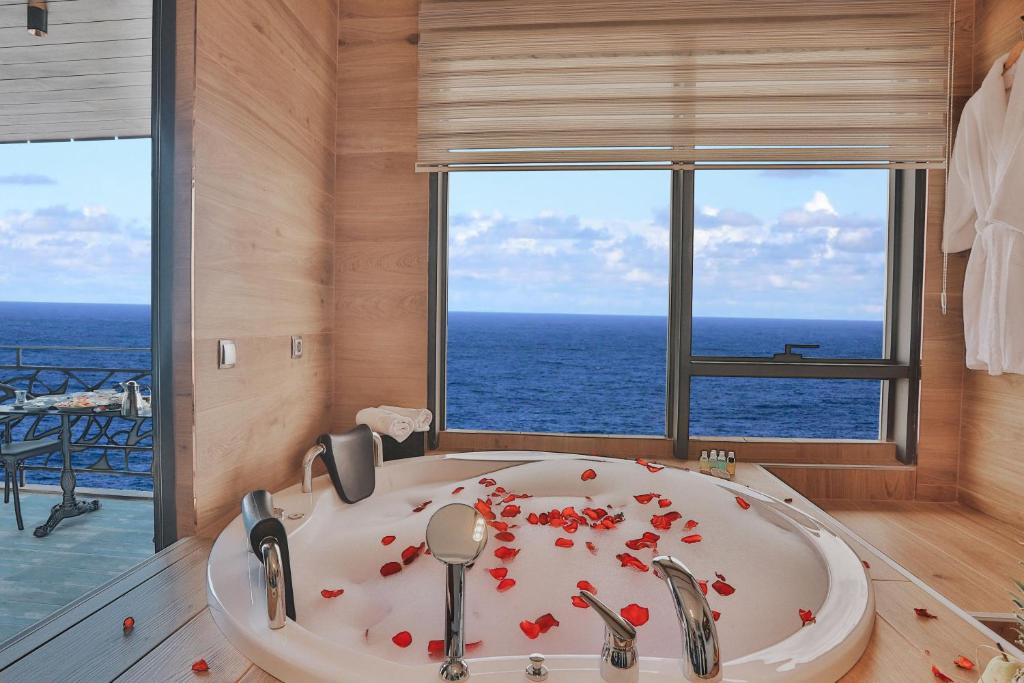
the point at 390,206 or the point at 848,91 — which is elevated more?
the point at 848,91

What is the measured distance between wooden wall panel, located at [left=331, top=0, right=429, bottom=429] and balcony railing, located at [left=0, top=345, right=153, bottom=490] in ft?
3.10

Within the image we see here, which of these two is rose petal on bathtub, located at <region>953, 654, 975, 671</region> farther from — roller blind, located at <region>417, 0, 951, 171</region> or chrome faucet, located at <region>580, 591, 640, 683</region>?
roller blind, located at <region>417, 0, 951, 171</region>

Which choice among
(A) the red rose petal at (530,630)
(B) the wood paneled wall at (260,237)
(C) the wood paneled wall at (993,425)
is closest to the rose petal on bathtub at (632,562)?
(A) the red rose petal at (530,630)

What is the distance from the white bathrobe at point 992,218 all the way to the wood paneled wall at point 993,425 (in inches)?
6.1

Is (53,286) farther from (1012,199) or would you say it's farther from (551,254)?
(551,254)

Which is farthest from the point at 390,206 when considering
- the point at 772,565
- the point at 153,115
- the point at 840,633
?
the point at 840,633

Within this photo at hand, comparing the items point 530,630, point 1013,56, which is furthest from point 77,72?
point 1013,56

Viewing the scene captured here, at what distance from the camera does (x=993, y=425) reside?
2131 mm

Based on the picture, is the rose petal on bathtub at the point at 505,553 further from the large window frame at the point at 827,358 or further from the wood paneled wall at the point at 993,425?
the wood paneled wall at the point at 993,425

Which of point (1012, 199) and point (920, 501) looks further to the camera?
point (920, 501)

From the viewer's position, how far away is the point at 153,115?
4.93 ft

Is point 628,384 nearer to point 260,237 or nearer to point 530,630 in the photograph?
point 260,237

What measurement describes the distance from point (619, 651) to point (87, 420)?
4.58 ft

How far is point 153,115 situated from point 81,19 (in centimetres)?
24
